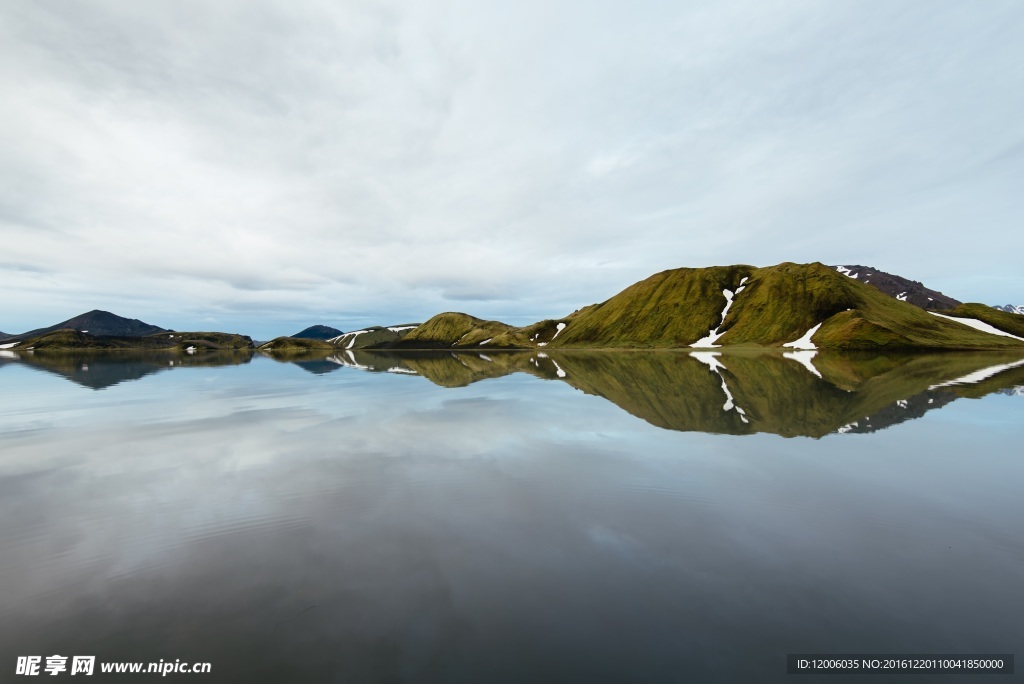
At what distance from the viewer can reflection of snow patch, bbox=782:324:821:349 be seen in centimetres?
16609

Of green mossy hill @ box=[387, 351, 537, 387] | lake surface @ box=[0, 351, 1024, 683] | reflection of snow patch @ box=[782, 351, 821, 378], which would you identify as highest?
reflection of snow patch @ box=[782, 351, 821, 378]

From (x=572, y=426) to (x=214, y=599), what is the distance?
2079cm

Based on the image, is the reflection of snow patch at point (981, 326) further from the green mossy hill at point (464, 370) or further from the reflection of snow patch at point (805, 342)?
the green mossy hill at point (464, 370)

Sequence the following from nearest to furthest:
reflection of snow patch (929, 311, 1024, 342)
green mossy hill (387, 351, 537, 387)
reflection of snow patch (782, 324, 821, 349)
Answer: green mossy hill (387, 351, 537, 387) < reflection of snow patch (782, 324, 821, 349) < reflection of snow patch (929, 311, 1024, 342)

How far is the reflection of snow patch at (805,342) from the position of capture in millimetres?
166087

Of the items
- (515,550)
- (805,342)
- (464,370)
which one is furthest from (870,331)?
(515,550)

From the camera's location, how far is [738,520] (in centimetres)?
1239

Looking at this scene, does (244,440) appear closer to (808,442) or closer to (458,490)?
(458,490)

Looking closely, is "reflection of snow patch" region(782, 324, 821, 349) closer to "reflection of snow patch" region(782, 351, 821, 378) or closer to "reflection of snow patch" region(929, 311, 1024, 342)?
"reflection of snow patch" region(782, 351, 821, 378)

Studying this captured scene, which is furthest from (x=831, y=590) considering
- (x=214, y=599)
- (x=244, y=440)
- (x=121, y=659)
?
(x=244, y=440)

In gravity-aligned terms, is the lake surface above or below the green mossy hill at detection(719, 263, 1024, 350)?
below

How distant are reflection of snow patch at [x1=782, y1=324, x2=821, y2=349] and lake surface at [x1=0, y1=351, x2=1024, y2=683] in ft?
557

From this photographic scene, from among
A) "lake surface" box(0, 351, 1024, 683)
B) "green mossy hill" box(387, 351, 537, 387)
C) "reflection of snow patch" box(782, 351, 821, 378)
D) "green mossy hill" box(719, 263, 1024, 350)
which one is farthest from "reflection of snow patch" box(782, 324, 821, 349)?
"lake surface" box(0, 351, 1024, 683)

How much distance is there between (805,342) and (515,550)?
20426 centimetres
